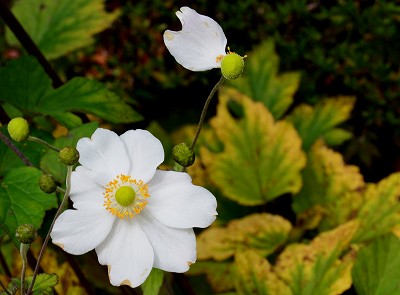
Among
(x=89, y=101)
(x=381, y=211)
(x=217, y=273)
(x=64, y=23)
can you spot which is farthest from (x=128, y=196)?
(x=64, y=23)

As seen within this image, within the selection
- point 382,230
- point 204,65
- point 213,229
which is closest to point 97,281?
point 213,229

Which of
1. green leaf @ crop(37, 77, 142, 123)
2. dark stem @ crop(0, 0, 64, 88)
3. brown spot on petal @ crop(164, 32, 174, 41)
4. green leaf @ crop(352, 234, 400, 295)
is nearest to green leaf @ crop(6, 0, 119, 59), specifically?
dark stem @ crop(0, 0, 64, 88)

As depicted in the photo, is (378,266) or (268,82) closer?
(378,266)

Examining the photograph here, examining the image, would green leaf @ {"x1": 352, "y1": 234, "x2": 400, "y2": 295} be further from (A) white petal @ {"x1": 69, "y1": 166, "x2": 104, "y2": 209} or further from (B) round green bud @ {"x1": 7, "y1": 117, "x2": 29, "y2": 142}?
(B) round green bud @ {"x1": 7, "y1": 117, "x2": 29, "y2": 142}

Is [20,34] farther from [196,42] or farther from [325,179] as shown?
[325,179]

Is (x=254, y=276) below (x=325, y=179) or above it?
above

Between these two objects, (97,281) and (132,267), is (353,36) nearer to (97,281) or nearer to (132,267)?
(97,281)

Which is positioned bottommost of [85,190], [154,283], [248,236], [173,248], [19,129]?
[248,236]
